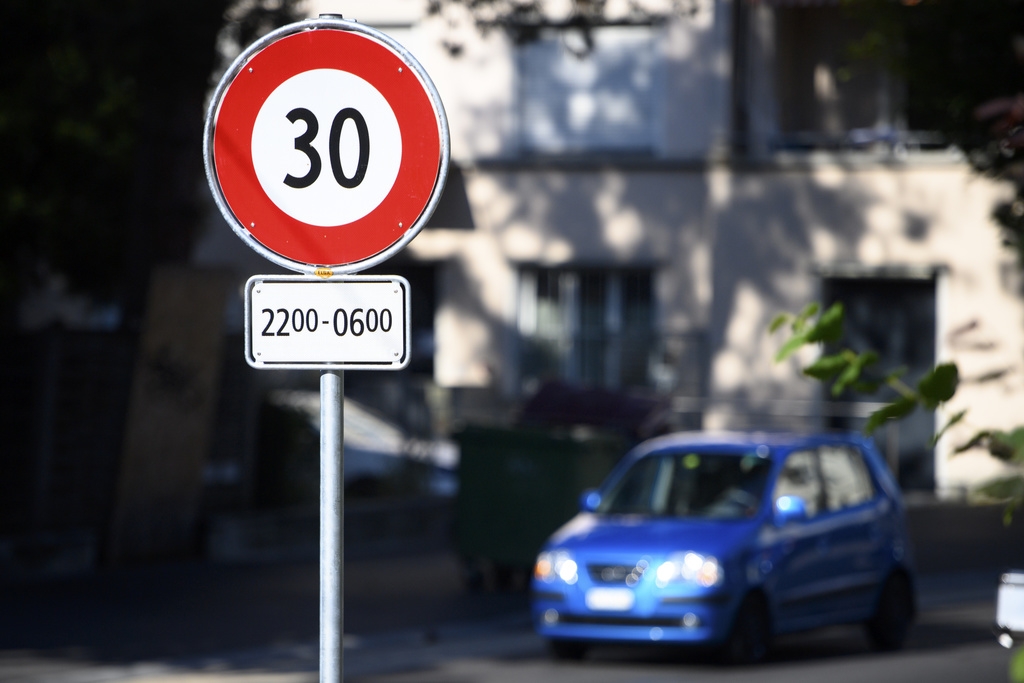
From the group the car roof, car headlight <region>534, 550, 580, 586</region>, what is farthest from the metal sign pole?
the car roof

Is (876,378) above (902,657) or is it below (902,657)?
above

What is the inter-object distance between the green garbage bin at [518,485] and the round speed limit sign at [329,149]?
32.2ft

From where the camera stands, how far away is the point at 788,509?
1040 cm

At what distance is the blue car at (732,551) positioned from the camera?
997 cm

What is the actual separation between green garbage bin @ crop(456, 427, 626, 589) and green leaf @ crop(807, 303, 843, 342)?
33.6 ft

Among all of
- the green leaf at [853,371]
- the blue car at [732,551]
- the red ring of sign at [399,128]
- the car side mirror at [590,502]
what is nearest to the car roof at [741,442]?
the blue car at [732,551]

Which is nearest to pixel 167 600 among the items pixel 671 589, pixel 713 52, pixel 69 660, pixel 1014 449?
pixel 69 660

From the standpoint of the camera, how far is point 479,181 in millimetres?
23516

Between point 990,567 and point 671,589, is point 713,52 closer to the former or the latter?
Answer: point 990,567

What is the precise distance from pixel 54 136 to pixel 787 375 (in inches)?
436

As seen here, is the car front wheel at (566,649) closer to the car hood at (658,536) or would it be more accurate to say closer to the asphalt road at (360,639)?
the asphalt road at (360,639)

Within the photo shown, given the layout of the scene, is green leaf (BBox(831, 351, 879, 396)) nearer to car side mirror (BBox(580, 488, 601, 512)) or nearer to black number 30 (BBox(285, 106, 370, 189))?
black number 30 (BBox(285, 106, 370, 189))

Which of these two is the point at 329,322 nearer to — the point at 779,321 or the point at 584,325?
the point at 779,321

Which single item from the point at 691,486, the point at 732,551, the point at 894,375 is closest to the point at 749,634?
the point at 732,551
